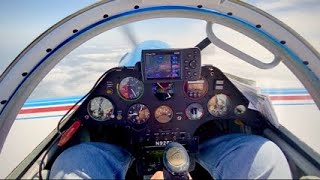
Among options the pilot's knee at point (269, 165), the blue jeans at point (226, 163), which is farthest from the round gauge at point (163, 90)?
the pilot's knee at point (269, 165)

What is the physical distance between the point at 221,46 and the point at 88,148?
665 millimetres

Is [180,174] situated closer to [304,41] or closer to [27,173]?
[27,173]

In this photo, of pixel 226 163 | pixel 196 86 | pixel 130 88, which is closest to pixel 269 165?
pixel 226 163

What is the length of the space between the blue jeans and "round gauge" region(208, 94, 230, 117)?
1.32 ft

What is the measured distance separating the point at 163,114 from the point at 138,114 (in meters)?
0.13

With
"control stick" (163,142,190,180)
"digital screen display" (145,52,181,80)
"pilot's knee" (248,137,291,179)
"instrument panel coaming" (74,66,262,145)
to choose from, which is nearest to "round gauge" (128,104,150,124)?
"instrument panel coaming" (74,66,262,145)

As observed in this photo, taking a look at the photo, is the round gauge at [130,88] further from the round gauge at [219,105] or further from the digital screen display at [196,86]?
the round gauge at [219,105]

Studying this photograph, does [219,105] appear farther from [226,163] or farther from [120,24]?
[120,24]

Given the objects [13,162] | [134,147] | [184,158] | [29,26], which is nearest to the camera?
[184,158]

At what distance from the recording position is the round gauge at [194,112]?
1.81 meters

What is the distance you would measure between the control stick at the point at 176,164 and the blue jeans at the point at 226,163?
144 mm

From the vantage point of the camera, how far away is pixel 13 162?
9.37 feet

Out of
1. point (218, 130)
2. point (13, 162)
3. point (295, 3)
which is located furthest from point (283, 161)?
point (295, 3)

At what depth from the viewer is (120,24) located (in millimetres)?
1252
